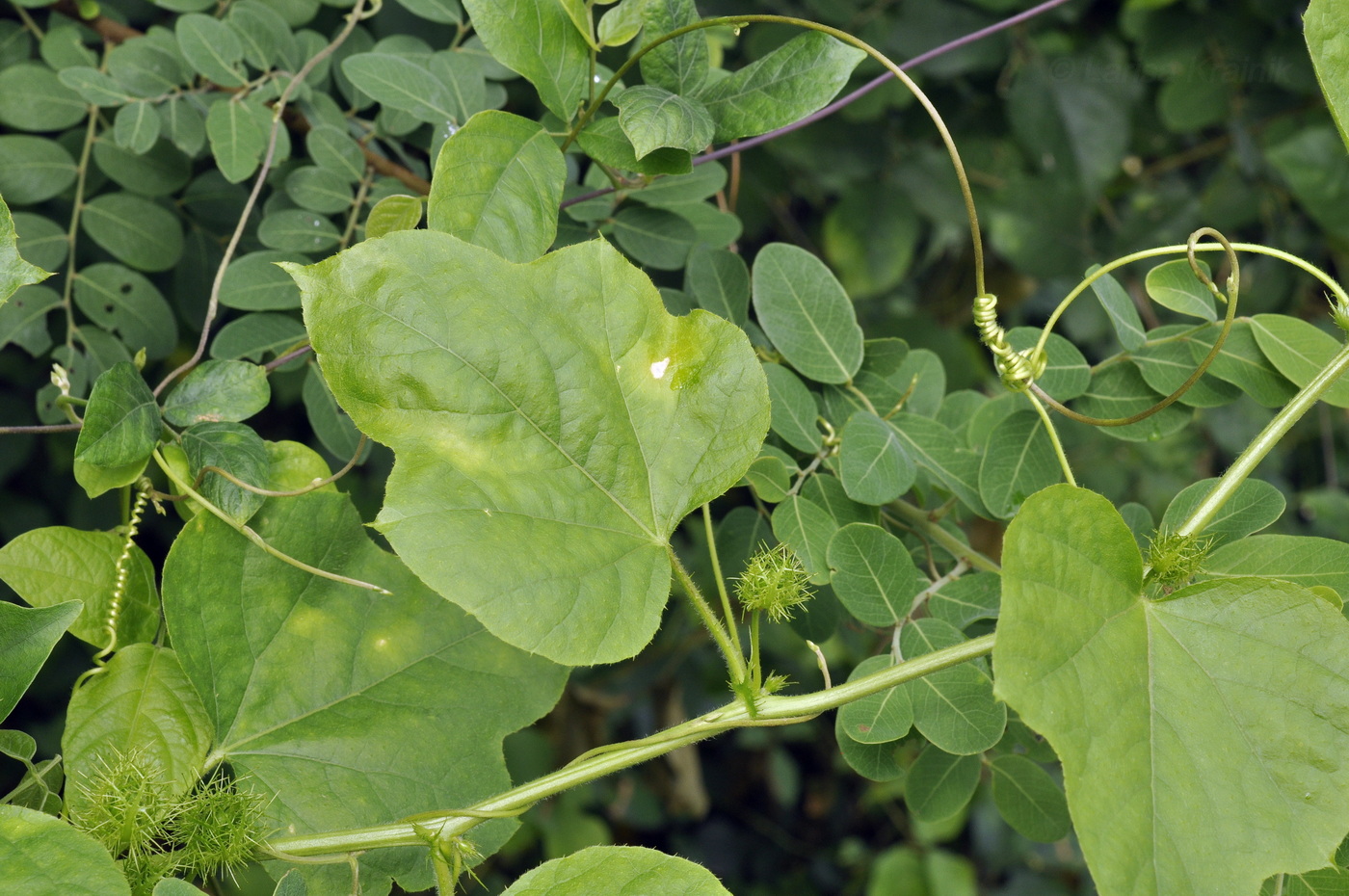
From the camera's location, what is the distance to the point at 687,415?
19.6 inches

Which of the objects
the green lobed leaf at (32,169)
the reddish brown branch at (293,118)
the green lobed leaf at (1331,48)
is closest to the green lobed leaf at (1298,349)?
the green lobed leaf at (1331,48)

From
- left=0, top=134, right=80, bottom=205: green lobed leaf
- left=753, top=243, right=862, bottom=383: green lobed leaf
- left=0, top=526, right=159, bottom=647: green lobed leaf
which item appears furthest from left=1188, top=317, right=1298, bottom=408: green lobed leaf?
left=0, top=134, right=80, bottom=205: green lobed leaf

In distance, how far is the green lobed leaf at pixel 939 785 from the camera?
2.12 ft

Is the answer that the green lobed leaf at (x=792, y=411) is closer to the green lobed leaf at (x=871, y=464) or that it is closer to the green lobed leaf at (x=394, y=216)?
the green lobed leaf at (x=871, y=464)

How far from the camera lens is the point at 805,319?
0.67m

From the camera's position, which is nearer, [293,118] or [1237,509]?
[1237,509]

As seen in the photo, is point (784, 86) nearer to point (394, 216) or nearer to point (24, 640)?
point (394, 216)

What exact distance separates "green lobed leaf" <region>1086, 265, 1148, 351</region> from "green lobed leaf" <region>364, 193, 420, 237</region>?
429 mm

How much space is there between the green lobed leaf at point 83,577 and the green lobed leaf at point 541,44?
0.35 m

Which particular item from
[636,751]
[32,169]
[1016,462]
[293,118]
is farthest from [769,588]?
[32,169]

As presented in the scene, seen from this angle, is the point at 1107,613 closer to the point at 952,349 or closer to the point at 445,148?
the point at 445,148

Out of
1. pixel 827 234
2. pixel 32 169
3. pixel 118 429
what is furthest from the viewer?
pixel 827 234

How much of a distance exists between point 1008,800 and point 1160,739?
0.27 meters

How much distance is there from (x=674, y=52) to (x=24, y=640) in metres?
0.45
